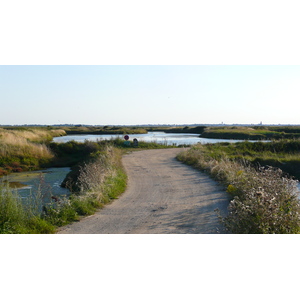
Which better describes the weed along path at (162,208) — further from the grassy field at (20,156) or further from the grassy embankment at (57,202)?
the grassy field at (20,156)

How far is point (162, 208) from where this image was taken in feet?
30.6

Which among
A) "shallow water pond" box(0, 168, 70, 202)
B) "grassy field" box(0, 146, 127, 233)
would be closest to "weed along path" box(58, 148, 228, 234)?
"grassy field" box(0, 146, 127, 233)

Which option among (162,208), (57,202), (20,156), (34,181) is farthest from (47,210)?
(20,156)

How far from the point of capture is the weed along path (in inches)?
299

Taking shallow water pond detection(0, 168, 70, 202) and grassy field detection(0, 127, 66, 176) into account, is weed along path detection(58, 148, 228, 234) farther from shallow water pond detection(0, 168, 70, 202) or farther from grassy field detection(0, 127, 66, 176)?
grassy field detection(0, 127, 66, 176)

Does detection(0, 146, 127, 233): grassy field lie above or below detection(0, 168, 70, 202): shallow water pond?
above

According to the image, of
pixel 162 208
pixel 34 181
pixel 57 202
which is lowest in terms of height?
pixel 34 181

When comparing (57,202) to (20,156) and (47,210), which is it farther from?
(20,156)

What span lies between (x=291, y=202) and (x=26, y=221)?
20.0ft

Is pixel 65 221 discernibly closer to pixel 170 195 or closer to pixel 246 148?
pixel 170 195

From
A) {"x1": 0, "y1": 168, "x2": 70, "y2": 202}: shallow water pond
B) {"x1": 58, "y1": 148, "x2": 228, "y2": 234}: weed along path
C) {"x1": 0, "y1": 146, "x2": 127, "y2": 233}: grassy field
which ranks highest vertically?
{"x1": 0, "y1": 146, "x2": 127, "y2": 233}: grassy field

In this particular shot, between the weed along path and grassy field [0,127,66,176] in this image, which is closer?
the weed along path

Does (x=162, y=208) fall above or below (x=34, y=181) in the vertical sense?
above

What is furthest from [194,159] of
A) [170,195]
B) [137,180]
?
[170,195]
